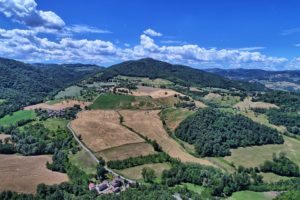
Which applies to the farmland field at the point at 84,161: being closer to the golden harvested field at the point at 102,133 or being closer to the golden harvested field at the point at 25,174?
the golden harvested field at the point at 102,133

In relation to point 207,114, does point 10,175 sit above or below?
below

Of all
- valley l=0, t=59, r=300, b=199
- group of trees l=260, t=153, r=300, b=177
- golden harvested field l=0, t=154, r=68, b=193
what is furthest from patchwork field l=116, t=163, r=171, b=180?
group of trees l=260, t=153, r=300, b=177

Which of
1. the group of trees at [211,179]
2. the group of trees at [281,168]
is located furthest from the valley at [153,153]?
the group of trees at [281,168]

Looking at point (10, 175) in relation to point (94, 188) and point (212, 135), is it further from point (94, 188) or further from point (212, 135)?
point (212, 135)

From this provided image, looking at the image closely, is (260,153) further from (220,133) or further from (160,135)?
(160,135)

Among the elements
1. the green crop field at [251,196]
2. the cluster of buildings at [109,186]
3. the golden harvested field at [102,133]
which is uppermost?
the golden harvested field at [102,133]

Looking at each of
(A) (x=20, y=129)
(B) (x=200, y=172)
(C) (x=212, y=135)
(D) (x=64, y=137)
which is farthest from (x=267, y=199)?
(A) (x=20, y=129)

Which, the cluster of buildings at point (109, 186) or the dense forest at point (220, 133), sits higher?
the dense forest at point (220, 133)
